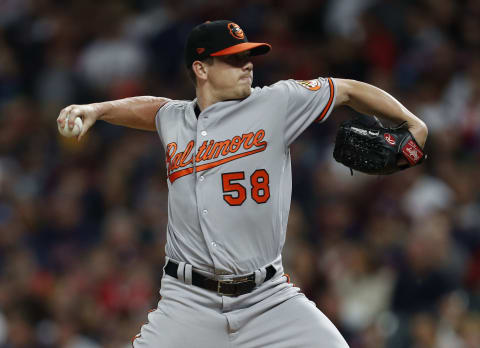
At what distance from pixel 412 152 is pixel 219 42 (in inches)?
35.1

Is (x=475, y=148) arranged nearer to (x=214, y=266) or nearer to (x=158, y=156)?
(x=158, y=156)

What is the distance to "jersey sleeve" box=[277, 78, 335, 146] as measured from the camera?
11.7ft

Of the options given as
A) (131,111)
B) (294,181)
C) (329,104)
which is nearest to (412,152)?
(329,104)

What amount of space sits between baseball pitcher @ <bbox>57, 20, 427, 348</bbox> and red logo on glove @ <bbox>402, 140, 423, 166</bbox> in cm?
3

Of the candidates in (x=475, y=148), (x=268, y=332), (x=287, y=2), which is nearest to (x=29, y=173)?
(x=287, y=2)

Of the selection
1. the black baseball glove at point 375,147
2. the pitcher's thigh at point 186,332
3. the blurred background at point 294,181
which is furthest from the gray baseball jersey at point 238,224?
the blurred background at point 294,181

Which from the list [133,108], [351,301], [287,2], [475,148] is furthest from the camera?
[287,2]

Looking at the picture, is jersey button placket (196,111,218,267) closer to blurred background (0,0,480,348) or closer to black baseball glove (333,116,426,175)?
black baseball glove (333,116,426,175)

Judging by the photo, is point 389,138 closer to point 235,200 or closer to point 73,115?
point 235,200

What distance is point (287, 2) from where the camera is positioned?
8219mm

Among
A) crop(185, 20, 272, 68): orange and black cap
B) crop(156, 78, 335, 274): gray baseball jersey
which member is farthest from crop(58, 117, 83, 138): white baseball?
crop(185, 20, 272, 68): orange and black cap

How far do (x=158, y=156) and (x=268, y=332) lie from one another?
4.38m

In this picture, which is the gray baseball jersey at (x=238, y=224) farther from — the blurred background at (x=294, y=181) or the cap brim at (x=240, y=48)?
the blurred background at (x=294, y=181)

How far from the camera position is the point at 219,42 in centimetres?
356
